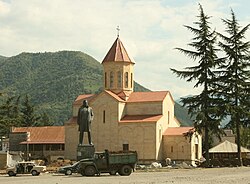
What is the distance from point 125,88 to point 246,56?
19059 mm

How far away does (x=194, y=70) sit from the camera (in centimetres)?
4703

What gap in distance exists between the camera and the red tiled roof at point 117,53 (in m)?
61.8

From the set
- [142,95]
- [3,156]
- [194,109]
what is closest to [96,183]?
[194,109]

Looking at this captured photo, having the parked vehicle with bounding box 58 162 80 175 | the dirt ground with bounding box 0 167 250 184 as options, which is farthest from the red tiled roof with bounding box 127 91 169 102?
the dirt ground with bounding box 0 167 250 184

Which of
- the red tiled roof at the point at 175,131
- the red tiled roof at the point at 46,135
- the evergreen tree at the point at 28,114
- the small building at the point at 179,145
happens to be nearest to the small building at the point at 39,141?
the red tiled roof at the point at 46,135

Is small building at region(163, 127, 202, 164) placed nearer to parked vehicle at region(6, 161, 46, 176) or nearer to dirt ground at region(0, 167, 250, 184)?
parked vehicle at region(6, 161, 46, 176)

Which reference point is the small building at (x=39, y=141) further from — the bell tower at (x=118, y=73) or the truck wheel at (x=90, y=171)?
the truck wheel at (x=90, y=171)

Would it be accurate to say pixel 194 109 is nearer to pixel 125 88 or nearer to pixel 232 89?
pixel 232 89

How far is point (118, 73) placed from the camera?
61.5m

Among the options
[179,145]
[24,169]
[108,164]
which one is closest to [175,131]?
[179,145]

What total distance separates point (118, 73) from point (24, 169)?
26.3m

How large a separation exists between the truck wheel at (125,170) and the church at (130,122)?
825 inches

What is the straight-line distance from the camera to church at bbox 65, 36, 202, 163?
56.3m

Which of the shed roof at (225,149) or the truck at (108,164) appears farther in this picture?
the shed roof at (225,149)
